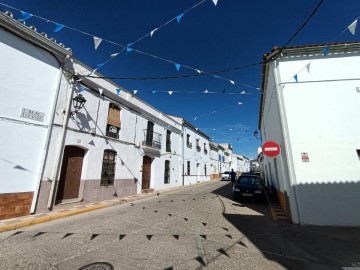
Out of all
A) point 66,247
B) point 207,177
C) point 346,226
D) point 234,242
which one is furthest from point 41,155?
point 207,177

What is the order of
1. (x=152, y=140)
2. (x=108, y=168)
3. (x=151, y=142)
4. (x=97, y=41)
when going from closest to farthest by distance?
(x=97, y=41)
(x=108, y=168)
(x=151, y=142)
(x=152, y=140)

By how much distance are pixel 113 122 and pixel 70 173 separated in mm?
3577

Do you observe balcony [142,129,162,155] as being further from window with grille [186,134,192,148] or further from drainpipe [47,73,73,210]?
window with grille [186,134,192,148]

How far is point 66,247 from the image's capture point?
4.11m

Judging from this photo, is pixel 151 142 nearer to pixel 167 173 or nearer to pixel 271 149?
pixel 167 173

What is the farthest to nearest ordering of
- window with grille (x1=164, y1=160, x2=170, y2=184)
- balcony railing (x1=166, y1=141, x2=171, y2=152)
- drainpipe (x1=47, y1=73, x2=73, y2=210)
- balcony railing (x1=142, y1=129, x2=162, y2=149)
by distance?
balcony railing (x1=166, y1=141, x2=171, y2=152)
window with grille (x1=164, y1=160, x2=170, y2=184)
balcony railing (x1=142, y1=129, x2=162, y2=149)
drainpipe (x1=47, y1=73, x2=73, y2=210)

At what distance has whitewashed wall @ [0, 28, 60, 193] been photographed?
629cm

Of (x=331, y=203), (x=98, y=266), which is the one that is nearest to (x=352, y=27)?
(x=331, y=203)

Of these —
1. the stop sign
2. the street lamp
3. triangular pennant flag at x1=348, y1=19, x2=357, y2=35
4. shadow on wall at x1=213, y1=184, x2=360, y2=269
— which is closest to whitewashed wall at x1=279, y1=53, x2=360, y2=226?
the stop sign

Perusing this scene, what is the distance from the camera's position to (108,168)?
416 inches

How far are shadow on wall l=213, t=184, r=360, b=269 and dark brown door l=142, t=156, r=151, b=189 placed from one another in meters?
8.81

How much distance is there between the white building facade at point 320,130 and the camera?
5.98m

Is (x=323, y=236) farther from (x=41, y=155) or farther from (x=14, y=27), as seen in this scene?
(x=14, y=27)

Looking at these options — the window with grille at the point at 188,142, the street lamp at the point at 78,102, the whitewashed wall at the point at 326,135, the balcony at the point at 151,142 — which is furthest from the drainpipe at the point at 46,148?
the window with grille at the point at 188,142
